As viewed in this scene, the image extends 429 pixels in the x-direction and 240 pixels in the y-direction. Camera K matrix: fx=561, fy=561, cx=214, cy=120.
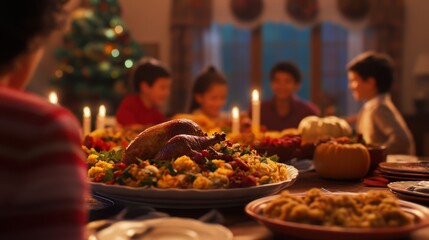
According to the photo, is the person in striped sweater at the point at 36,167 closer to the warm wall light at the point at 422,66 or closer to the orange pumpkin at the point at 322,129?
the orange pumpkin at the point at 322,129

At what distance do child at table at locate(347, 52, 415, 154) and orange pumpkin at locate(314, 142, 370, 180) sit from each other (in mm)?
1187

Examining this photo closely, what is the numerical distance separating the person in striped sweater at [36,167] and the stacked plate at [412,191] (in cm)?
84

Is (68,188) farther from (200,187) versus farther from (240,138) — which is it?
(240,138)

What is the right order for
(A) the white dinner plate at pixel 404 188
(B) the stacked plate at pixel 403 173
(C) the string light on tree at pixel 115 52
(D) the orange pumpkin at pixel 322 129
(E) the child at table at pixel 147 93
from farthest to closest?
(C) the string light on tree at pixel 115 52 < (E) the child at table at pixel 147 93 < (D) the orange pumpkin at pixel 322 129 < (B) the stacked plate at pixel 403 173 < (A) the white dinner plate at pixel 404 188

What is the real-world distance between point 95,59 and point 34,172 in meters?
5.28

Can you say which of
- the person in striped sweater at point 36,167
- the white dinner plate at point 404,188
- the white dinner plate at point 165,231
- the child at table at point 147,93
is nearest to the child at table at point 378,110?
the child at table at point 147,93

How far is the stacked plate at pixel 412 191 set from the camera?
1.28 m

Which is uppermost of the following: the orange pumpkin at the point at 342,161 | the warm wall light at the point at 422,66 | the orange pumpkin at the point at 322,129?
the warm wall light at the point at 422,66

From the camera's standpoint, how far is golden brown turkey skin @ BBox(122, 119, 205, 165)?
1.33 m

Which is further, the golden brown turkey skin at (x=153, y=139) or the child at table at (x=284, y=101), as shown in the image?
the child at table at (x=284, y=101)

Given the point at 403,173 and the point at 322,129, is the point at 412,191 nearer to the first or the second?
the point at 403,173

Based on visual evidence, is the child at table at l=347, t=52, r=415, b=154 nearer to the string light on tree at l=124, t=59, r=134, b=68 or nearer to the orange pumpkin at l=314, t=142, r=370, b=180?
the orange pumpkin at l=314, t=142, r=370, b=180

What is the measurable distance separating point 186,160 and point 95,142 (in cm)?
69

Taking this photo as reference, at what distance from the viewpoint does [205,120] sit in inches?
106
